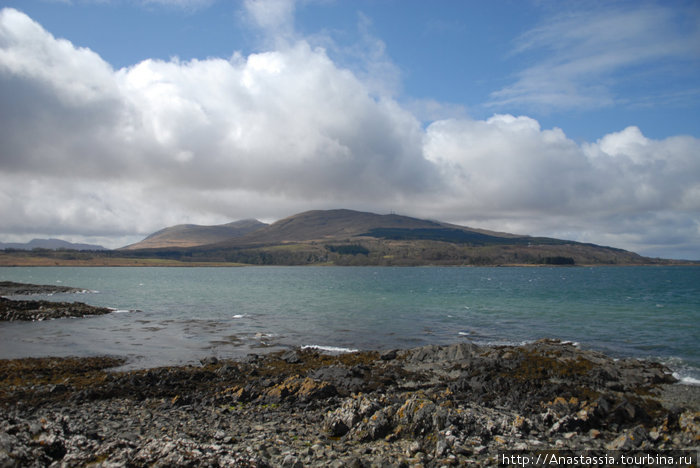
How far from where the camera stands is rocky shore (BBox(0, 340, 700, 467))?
10859mm

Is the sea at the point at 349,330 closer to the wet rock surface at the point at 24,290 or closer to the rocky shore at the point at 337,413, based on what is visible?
the rocky shore at the point at 337,413

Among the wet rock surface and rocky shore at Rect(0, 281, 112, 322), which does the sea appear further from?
the wet rock surface

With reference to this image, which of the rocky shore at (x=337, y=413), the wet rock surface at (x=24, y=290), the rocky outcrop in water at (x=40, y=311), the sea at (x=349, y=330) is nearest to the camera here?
the rocky shore at (x=337, y=413)

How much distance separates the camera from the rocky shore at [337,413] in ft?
35.6

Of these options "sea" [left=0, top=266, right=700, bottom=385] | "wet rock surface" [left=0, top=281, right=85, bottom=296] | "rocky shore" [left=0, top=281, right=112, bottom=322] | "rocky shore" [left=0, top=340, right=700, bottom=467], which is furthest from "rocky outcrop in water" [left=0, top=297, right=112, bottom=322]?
"wet rock surface" [left=0, top=281, right=85, bottom=296]

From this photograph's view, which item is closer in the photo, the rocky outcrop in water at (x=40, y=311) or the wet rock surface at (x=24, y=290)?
the rocky outcrop in water at (x=40, y=311)

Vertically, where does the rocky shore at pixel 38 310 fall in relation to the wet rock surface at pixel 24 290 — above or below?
above

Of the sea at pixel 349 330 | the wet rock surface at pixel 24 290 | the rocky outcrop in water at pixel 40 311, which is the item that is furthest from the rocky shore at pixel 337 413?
the wet rock surface at pixel 24 290

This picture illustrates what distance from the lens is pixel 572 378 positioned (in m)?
20.7

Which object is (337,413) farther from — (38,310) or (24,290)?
(24,290)

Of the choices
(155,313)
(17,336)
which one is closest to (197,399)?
(17,336)

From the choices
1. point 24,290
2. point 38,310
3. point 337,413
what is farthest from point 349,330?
point 24,290

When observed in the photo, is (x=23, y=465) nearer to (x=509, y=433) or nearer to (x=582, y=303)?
(x=509, y=433)

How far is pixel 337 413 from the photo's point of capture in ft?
44.9
